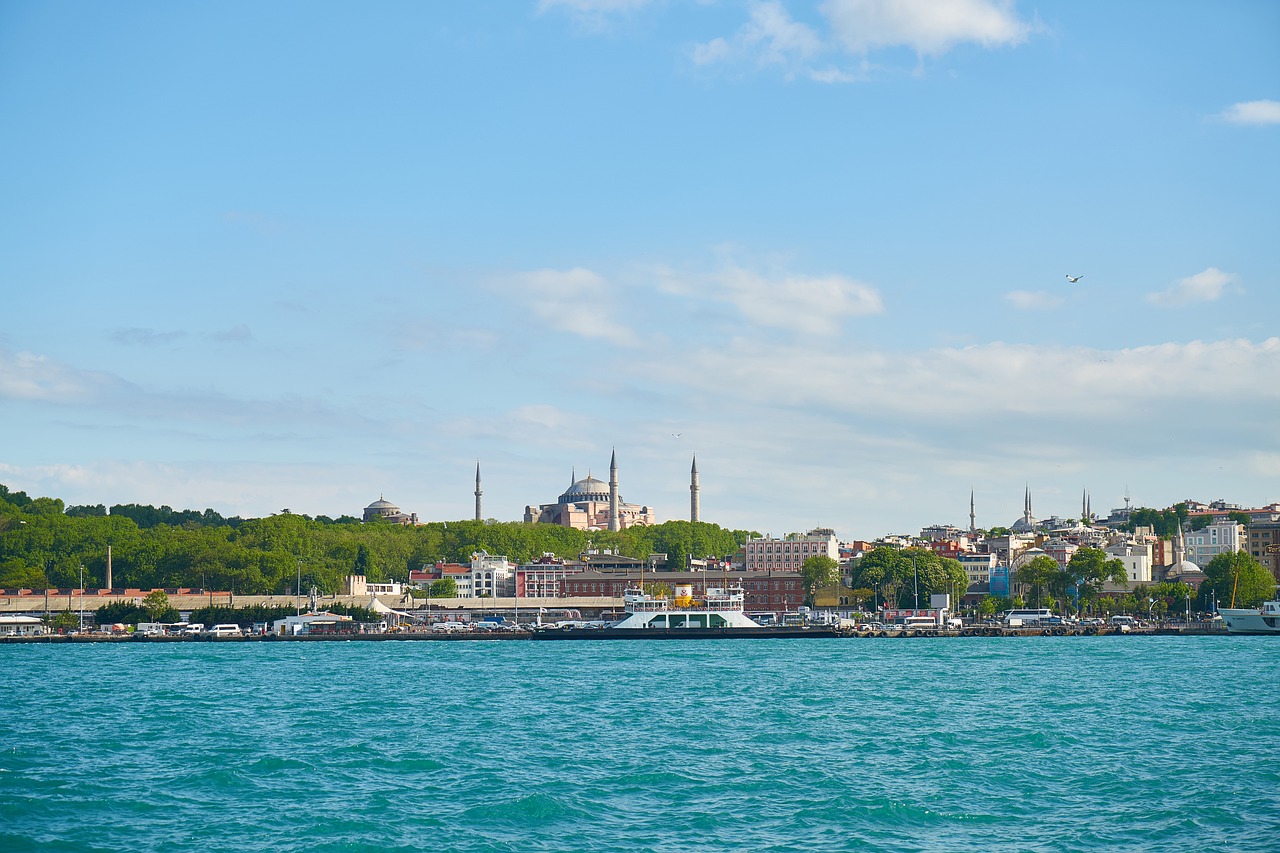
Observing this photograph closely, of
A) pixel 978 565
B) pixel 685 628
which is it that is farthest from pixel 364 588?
pixel 978 565

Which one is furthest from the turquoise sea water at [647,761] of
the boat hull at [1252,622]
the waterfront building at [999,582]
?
the waterfront building at [999,582]

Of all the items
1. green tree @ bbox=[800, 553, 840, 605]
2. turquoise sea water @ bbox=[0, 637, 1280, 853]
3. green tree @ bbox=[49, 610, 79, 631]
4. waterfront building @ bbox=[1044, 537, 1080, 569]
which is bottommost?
green tree @ bbox=[49, 610, 79, 631]

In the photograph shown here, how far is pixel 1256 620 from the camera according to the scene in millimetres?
75438

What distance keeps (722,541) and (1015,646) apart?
→ 272 ft

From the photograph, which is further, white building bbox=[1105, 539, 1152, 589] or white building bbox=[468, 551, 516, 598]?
white building bbox=[468, 551, 516, 598]

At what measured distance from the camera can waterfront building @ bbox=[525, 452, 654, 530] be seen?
163 metres

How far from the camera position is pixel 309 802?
19688 mm

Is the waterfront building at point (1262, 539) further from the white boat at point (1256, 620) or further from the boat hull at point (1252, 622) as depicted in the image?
the boat hull at point (1252, 622)

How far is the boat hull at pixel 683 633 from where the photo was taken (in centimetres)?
7138

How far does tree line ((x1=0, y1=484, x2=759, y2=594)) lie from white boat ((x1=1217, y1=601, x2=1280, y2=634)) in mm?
54681

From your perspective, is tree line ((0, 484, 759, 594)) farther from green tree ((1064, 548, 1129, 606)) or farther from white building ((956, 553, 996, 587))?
green tree ((1064, 548, 1129, 606))

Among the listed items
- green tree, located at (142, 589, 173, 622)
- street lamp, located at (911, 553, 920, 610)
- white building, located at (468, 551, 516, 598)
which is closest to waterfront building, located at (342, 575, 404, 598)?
white building, located at (468, 551, 516, 598)

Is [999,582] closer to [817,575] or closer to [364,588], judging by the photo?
[817,575]

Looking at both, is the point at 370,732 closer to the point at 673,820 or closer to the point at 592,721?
the point at 592,721
